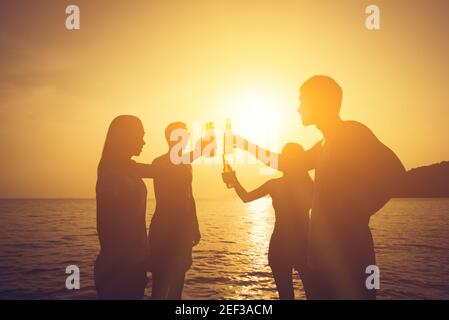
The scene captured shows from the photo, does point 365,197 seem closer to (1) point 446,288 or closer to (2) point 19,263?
(1) point 446,288

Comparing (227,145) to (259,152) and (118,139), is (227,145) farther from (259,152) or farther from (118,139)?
(118,139)

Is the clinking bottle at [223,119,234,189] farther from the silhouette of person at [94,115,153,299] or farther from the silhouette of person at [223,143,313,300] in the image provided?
the silhouette of person at [94,115,153,299]

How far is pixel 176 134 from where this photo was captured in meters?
5.71

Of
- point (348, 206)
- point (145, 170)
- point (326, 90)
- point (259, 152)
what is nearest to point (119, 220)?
point (145, 170)

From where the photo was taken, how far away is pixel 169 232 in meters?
5.38

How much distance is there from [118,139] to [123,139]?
0.06 m

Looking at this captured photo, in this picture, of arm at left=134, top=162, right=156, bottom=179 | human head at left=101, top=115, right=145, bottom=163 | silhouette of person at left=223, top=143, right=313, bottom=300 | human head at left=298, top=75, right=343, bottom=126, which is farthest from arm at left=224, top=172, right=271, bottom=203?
human head at left=298, top=75, right=343, bottom=126

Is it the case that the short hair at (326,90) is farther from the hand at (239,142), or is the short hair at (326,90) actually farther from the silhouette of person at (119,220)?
the silhouette of person at (119,220)

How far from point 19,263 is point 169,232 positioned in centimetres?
1625

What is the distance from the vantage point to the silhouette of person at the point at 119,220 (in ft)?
12.3

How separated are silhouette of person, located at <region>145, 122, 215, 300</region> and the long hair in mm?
1044

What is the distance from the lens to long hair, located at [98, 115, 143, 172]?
3.97 meters
